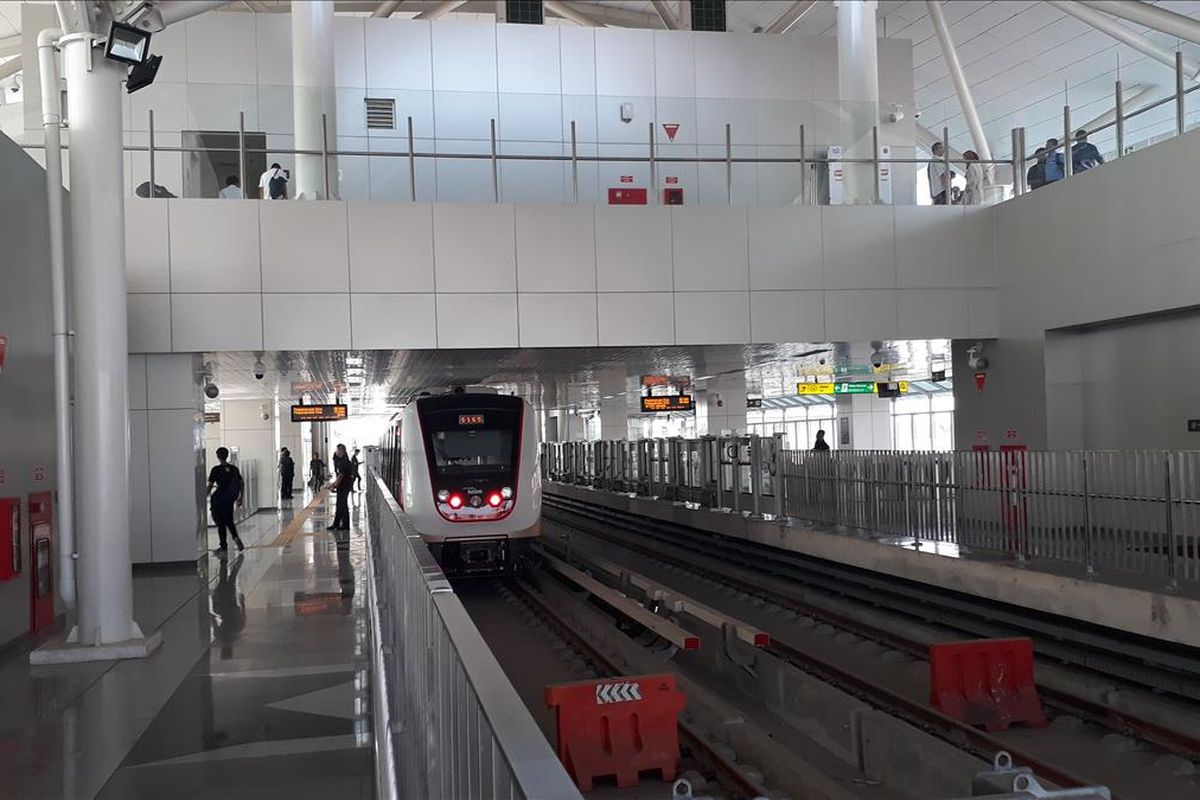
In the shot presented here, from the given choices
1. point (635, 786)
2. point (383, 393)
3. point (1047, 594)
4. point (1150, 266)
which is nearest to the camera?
point (635, 786)

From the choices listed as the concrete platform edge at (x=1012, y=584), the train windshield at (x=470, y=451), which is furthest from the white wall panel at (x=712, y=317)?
the train windshield at (x=470, y=451)

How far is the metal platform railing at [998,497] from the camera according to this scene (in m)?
9.96

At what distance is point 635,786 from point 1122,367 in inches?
479

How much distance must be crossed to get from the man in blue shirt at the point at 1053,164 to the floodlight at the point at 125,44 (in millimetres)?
14392

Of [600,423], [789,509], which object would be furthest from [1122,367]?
[600,423]

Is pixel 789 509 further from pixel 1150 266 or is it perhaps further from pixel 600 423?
pixel 600 423

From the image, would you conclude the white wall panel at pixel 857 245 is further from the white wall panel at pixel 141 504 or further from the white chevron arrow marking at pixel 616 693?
the white chevron arrow marking at pixel 616 693

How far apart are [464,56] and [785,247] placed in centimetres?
1275

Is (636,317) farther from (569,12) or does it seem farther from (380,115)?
(569,12)

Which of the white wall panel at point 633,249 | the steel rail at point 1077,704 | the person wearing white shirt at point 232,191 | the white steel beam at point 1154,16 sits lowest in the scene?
the steel rail at point 1077,704

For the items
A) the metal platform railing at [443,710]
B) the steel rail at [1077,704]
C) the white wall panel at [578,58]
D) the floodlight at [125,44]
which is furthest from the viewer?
the white wall panel at [578,58]

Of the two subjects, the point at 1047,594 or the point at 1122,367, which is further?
the point at 1122,367

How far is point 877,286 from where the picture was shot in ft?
63.9

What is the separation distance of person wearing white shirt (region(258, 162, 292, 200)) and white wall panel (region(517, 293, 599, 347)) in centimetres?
416
